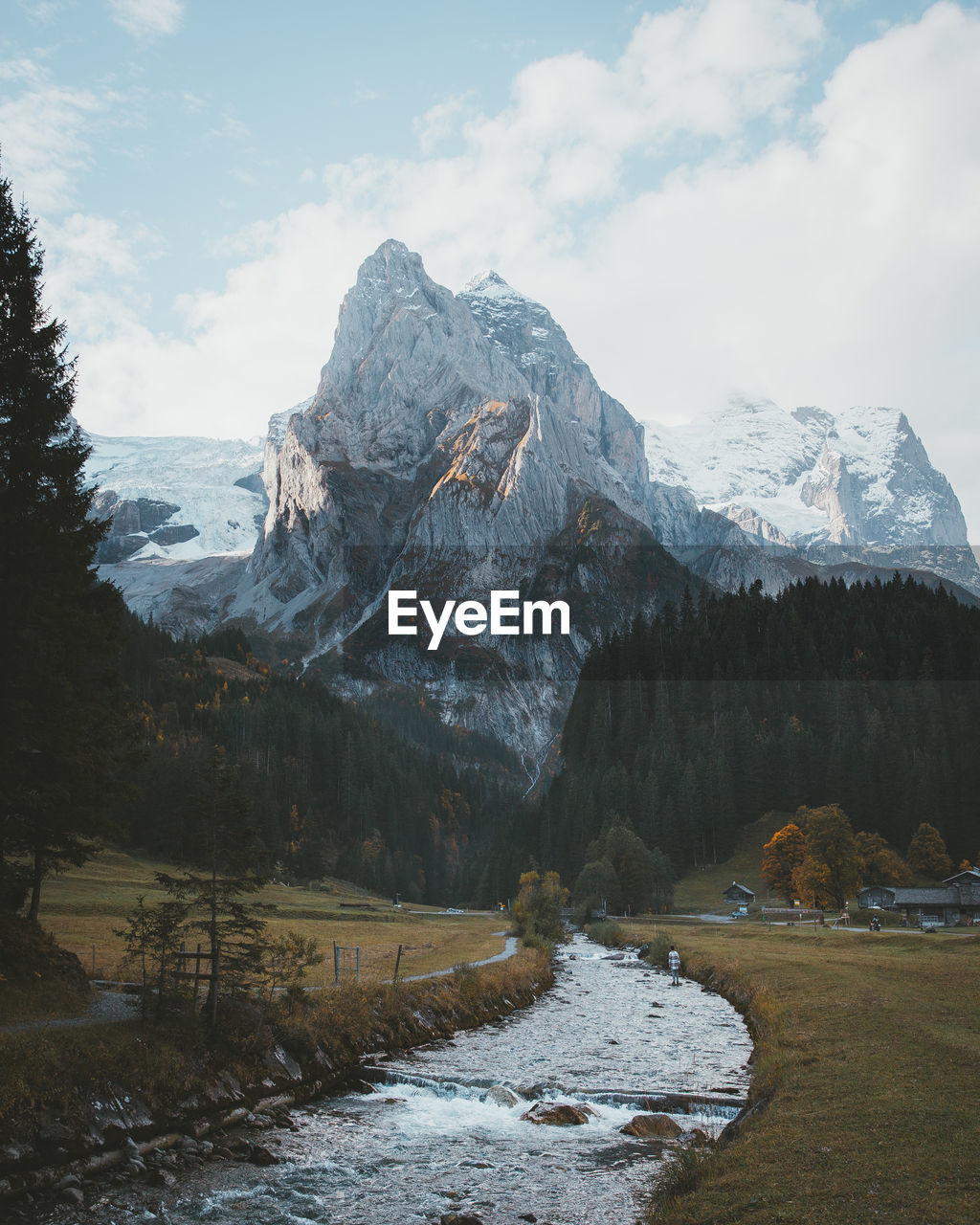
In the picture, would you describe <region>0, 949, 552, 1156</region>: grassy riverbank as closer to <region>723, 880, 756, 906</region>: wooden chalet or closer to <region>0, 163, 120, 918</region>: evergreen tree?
<region>0, 163, 120, 918</region>: evergreen tree

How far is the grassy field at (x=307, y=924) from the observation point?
49219 mm

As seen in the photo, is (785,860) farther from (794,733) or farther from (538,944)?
(538,944)

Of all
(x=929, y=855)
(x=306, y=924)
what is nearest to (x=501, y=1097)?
(x=306, y=924)

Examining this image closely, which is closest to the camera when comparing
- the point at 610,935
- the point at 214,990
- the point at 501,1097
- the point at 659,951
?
the point at 501,1097

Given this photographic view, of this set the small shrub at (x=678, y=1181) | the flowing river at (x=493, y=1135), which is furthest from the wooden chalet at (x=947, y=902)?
the small shrub at (x=678, y=1181)

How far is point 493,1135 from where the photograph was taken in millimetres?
26875

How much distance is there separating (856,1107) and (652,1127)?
21.8 ft

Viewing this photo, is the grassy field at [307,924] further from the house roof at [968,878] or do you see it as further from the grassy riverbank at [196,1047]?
the house roof at [968,878]

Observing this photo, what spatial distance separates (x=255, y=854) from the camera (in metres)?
30.4

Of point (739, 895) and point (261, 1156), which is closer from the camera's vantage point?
point (261, 1156)

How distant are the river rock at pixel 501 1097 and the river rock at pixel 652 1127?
4.54m

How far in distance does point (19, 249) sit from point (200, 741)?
434 feet

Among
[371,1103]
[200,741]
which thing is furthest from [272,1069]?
[200,741]

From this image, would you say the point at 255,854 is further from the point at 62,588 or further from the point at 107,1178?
the point at 62,588
